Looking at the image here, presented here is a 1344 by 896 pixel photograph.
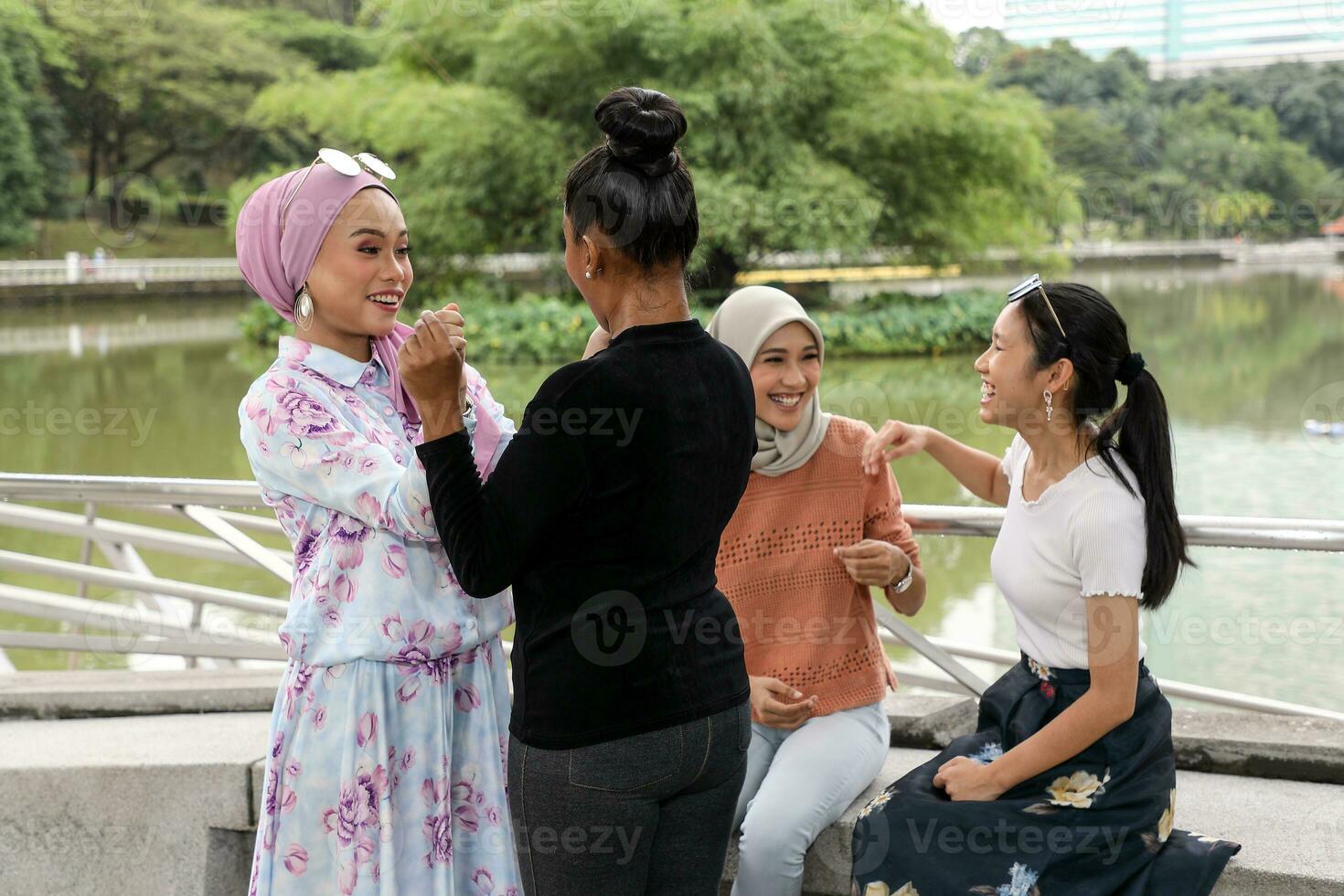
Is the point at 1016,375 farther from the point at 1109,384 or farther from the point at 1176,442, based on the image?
the point at 1176,442

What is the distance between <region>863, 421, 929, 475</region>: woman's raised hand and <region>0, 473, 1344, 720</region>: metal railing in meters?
0.21

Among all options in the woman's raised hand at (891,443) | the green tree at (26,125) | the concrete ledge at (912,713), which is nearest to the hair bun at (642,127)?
the woman's raised hand at (891,443)

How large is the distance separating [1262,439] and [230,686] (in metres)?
12.5

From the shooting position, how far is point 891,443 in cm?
190

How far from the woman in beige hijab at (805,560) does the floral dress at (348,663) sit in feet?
1.91

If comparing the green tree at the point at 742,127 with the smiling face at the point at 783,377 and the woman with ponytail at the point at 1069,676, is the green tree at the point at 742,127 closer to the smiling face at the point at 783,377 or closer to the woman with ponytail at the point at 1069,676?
the smiling face at the point at 783,377

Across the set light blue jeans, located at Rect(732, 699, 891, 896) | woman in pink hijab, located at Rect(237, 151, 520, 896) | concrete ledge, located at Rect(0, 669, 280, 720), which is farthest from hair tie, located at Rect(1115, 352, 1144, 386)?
concrete ledge, located at Rect(0, 669, 280, 720)

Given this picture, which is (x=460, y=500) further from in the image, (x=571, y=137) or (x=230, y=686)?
(x=571, y=137)

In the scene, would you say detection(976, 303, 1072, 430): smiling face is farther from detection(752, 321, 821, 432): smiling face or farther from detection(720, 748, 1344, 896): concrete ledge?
detection(720, 748, 1344, 896): concrete ledge

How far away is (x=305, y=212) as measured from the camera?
1.42 metres

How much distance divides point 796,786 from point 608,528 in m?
0.76

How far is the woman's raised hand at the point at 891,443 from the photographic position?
1882 millimetres

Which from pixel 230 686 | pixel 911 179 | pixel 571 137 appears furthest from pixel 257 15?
pixel 230 686

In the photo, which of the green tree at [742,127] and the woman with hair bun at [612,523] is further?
the green tree at [742,127]
